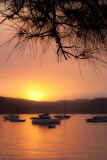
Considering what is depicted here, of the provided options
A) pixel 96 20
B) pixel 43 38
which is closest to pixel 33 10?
pixel 43 38

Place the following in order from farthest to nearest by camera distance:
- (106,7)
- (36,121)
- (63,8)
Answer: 1. (36,121)
2. (63,8)
3. (106,7)

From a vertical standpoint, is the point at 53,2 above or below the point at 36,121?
Answer: above

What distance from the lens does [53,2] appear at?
259cm

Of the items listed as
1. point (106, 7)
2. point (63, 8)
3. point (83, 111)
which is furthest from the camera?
point (83, 111)

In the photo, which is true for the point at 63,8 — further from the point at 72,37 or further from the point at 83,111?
the point at 83,111

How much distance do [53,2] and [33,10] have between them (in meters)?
0.26

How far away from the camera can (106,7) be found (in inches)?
97.3

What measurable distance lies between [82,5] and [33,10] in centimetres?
51

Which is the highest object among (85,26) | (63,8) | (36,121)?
(63,8)

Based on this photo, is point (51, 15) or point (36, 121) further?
point (36, 121)

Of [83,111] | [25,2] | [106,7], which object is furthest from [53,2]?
[83,111]

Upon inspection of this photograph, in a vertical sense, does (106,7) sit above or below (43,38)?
above

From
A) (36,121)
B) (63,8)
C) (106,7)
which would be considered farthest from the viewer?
(36,121)

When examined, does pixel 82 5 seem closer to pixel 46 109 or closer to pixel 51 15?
pixel 51 15
